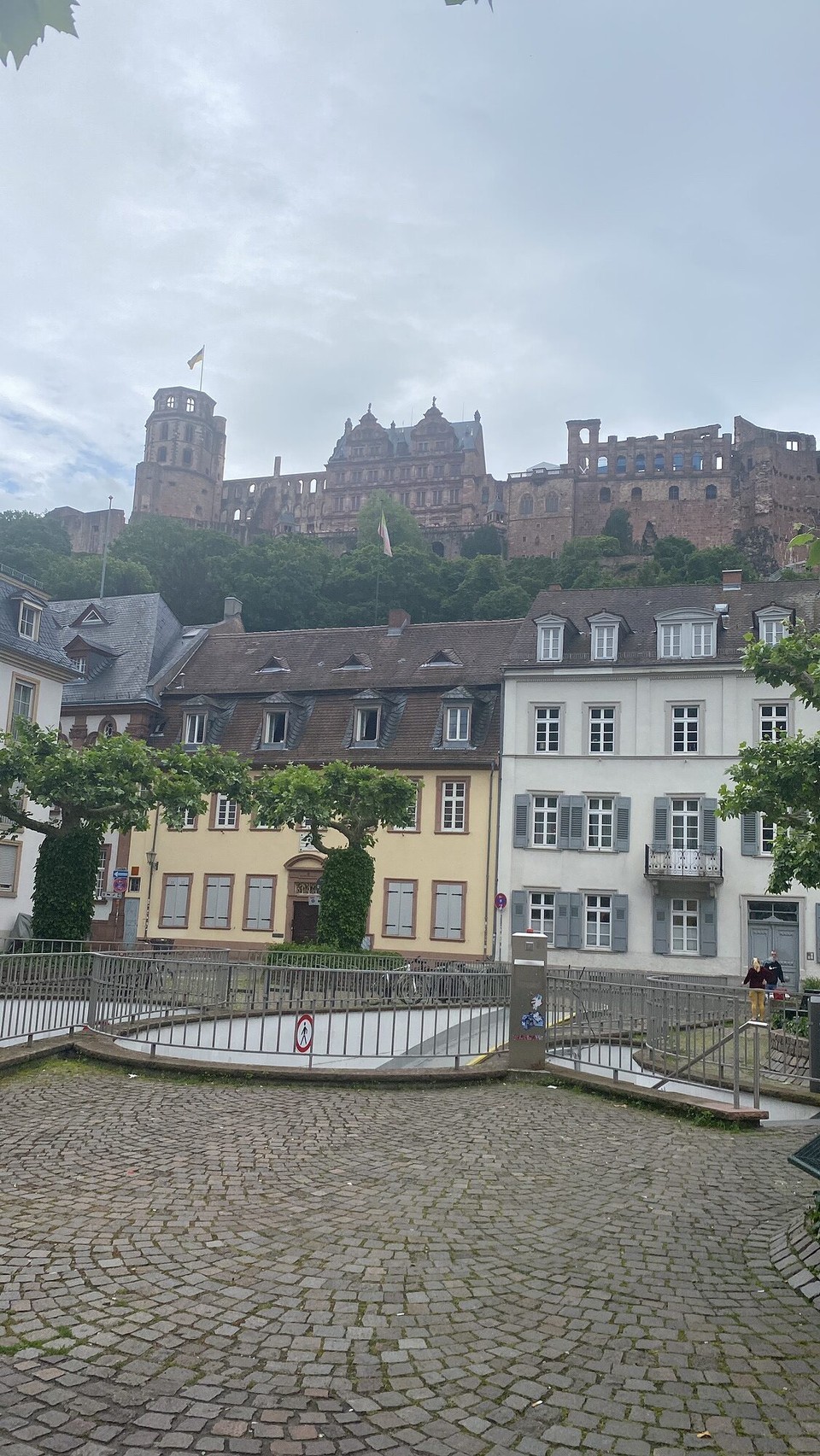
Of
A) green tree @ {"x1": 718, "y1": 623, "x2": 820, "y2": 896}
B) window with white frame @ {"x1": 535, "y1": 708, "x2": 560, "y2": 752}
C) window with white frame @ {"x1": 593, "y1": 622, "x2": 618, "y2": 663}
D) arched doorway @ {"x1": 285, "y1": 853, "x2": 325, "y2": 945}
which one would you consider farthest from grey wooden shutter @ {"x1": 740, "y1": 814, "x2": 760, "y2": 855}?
green tree @ {"x1": 718, "y1": 623, "x2": 820, "y2": 896}

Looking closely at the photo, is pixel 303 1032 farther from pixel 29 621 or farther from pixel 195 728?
pixel 195 728

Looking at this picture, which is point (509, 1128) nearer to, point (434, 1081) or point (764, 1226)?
point (434, 1081)

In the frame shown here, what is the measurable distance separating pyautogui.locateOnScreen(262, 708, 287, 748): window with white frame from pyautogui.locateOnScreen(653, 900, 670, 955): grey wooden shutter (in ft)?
48.1

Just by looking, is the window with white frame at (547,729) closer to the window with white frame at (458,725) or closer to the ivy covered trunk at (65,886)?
the window with white frame at (458,725)

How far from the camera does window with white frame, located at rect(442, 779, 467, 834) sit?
37.1 m

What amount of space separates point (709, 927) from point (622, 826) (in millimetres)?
4050

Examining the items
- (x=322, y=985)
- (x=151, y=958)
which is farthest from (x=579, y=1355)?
(x=151, y=958)

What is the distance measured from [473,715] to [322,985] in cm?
2524

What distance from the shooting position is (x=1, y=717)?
35312 mm

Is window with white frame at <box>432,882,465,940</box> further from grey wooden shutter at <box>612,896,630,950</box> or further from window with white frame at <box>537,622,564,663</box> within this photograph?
window with white frame at <box>537,622,564,663</box>

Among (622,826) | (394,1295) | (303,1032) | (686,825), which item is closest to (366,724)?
(622,826)

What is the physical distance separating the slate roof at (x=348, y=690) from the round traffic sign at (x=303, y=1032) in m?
24.3

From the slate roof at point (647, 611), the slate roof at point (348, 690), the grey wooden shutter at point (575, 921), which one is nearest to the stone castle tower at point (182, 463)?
the slate roof at point (348, 690)

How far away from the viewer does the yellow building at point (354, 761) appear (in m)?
36.8
